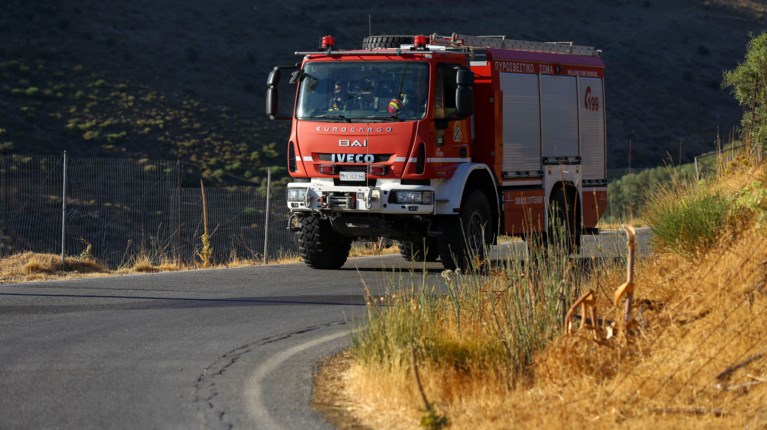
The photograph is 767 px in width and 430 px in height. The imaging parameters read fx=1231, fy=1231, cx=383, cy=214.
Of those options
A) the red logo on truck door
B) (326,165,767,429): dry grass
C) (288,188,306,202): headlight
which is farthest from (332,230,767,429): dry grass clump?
the red logo on truck door

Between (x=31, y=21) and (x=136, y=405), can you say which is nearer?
(x=136, y=405)

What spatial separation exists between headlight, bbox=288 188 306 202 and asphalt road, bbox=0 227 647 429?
42.9 inches

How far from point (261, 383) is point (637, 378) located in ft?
9.45

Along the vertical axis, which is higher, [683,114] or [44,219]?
[683,114]

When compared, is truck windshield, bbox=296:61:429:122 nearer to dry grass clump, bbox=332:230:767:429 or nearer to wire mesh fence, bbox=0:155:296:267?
dry grass clump, bbox=332:230:767:429

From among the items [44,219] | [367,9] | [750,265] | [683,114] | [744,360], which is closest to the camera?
[744,360]

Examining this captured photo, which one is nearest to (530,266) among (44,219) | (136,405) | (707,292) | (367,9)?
(707,292)

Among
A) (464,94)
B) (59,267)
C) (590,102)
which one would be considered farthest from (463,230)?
(59,267)

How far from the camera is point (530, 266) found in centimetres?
984

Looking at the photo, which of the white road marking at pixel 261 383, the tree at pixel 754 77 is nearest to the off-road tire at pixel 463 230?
the white road marking at pixel 261 383

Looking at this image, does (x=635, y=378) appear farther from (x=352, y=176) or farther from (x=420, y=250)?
(x=420, y=250)

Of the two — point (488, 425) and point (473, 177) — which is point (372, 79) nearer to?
point (473, 177)

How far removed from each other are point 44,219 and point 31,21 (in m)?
26.4

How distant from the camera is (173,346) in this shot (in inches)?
436
